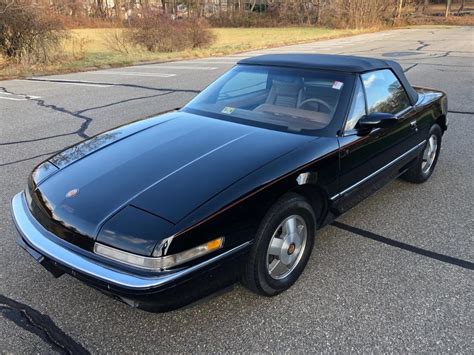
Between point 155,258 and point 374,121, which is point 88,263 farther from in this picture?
point 374,121

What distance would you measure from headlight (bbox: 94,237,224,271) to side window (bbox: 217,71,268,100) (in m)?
1.87

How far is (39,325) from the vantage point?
2.45 m

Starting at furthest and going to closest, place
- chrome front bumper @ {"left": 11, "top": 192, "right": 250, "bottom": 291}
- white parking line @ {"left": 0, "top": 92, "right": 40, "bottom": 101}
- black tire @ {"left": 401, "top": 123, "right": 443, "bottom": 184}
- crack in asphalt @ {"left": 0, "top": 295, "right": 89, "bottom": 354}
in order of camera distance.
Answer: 1. white parking line @ {"left": 0, "top": 92, "right": 40, "bottom": 101}
2. black tire @ {"left": 401, "top": 123, "right": 443, "bottom": 184}
3. crack in asphalt @ {"left": 0, "top": 295, "right": 89, "bottom": 354}
4. chrome front bumper @ {"left": 11, "top": 192, "right": 250, "bottom": 291}

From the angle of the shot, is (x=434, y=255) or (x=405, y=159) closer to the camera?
(x=434, y=255)

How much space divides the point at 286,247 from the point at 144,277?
0.99 m

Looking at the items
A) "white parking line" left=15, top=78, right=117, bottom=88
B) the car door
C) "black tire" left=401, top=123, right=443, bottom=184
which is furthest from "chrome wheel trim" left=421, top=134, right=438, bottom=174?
"white parking line" left=15, top=78, right=117, bottom=88

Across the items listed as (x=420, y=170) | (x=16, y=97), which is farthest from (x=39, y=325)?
(x=16, y=97)

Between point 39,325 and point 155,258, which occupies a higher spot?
point 155,258

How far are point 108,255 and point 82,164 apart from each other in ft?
2.98

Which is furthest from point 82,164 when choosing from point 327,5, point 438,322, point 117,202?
point 327,5

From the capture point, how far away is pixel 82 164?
281 cm

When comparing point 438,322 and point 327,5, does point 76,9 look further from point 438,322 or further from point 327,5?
point 438,322

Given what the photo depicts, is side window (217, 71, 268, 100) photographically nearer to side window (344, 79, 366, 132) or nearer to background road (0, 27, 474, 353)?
side window (344, 79, 366, 132)

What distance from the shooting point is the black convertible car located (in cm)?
213
